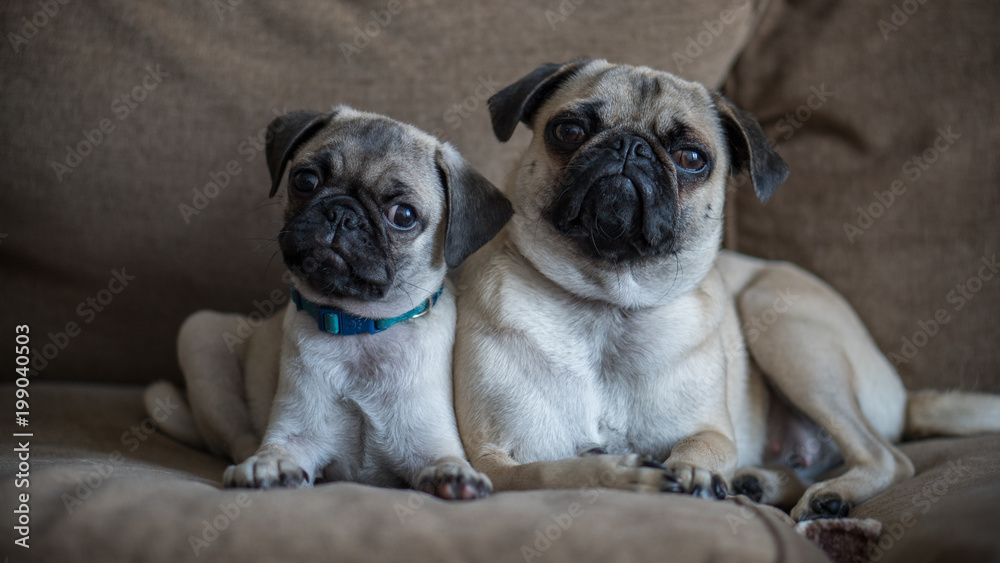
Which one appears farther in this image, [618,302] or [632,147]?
[618,302]

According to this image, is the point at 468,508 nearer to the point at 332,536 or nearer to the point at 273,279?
the point at 332,536

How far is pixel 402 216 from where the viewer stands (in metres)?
2.19

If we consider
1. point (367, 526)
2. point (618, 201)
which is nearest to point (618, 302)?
point (618, 201)

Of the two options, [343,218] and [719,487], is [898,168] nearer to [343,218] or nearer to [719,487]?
[719,487]

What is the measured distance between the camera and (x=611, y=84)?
2.36 meters

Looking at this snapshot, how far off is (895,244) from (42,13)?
3.62m

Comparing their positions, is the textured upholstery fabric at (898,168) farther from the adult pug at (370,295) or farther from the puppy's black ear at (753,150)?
the adult pug at (370,295)

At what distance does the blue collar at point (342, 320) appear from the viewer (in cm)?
216

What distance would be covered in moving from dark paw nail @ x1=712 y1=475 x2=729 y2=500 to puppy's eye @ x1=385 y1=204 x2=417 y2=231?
1129 mm

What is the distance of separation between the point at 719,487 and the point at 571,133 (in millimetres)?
1150

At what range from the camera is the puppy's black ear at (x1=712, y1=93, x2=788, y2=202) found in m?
2.32

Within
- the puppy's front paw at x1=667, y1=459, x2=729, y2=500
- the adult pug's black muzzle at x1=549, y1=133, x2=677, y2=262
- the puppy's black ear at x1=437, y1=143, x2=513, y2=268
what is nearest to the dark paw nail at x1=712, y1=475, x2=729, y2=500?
the puppy's front paw at x1=667, y1=459, x2=729, y2=500

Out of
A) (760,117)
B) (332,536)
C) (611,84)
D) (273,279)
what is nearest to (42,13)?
(273,279)

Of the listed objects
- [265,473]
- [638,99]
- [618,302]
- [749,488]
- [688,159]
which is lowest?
[749,488]
